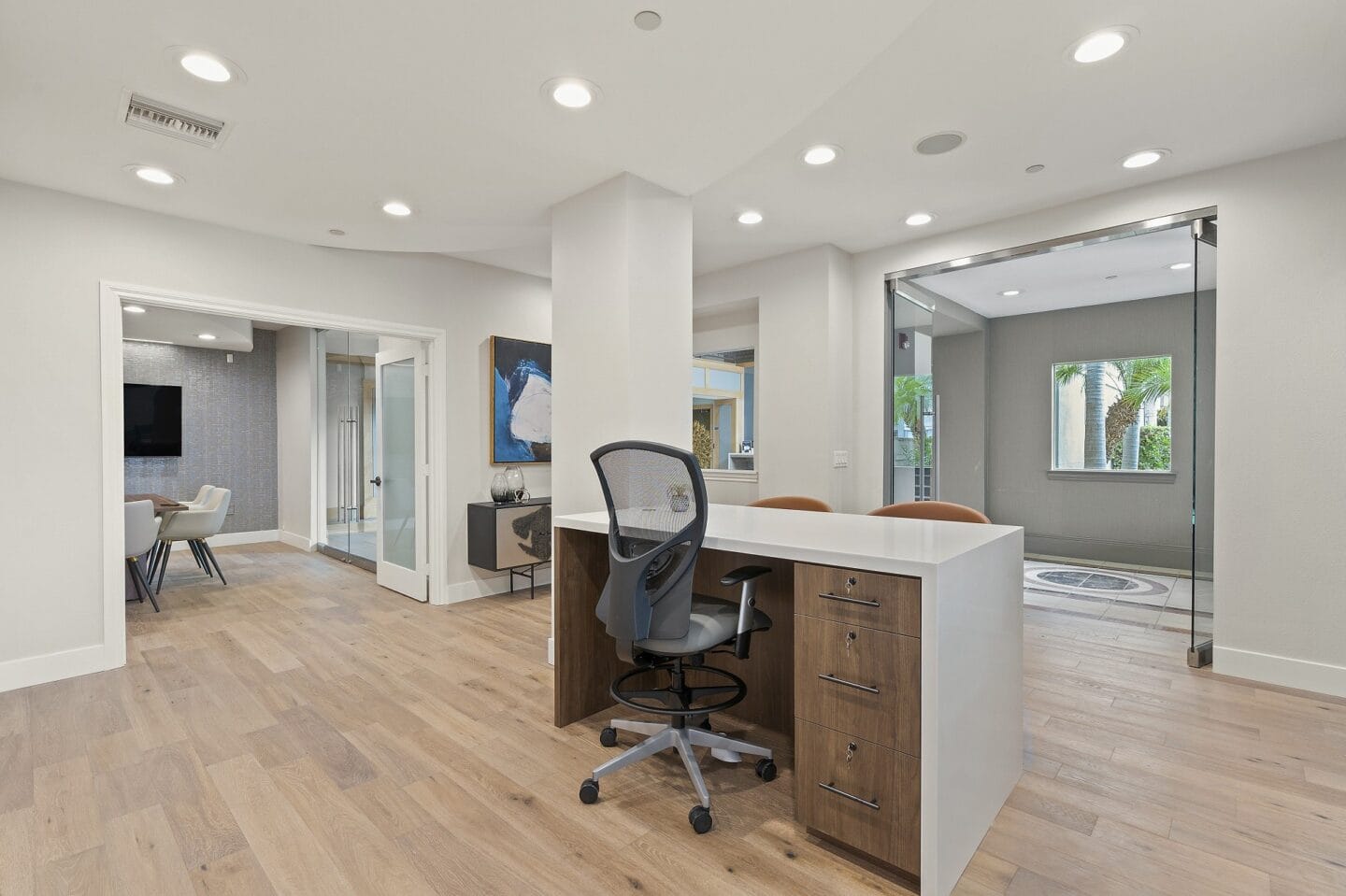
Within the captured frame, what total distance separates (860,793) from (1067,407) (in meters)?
5.34

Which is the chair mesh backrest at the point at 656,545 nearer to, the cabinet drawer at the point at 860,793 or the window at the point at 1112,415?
the cabinet drawer at the point at 860,793

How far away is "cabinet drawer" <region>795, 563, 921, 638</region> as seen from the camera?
1.56 m

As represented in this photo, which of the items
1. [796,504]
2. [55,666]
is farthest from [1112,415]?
[55,666]

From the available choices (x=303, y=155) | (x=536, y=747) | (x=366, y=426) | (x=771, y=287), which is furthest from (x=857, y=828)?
(x=366, y=426)

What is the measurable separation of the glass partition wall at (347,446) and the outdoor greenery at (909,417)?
4568 mm

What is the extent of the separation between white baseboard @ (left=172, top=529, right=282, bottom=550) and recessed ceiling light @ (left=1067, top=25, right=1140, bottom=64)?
336 inches

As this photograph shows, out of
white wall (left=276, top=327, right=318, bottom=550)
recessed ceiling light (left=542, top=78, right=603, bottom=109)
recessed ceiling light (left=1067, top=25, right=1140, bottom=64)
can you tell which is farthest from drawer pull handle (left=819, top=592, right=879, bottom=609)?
white wall (left=276, top=327, right=318, bottom=550)

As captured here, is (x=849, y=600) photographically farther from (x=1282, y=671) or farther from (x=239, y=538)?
(x=239, y=538)

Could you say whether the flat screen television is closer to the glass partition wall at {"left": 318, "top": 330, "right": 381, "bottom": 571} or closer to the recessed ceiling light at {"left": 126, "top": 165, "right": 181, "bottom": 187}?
the glass partition wall at {"left": 318, "top": 330, "right": 381, "bottom": 571}

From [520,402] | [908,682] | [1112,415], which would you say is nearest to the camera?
[908,682]

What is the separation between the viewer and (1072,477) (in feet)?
18.9

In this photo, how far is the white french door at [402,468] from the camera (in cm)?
470

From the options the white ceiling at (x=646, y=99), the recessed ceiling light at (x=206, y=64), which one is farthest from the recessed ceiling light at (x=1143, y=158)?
the recessed ceiling light at (x=206, y=64)

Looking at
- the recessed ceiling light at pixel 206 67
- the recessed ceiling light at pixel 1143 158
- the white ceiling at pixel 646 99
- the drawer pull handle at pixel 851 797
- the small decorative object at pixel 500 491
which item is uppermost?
the recessed ceiling light at pixel 1143 158
